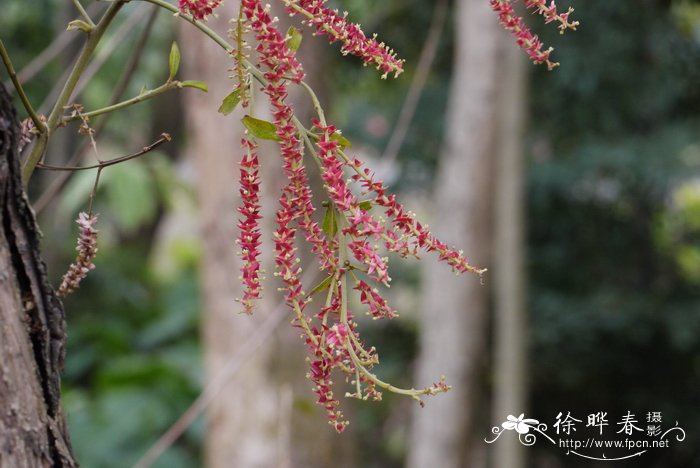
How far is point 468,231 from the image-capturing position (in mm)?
3438

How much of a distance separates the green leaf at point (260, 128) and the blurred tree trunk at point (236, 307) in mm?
1686

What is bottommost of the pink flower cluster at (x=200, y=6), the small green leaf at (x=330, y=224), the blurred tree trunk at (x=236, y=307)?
the small green leaf at (x=330, y=224)

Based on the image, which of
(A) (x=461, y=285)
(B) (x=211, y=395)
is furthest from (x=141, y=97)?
(A) (x=461, y=285)

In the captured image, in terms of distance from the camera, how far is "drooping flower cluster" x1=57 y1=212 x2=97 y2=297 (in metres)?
0.60

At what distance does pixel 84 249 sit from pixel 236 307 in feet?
6.10

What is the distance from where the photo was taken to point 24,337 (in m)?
0.59

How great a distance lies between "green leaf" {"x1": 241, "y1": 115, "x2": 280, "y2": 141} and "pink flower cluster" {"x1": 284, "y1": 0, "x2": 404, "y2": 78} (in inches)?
2.5

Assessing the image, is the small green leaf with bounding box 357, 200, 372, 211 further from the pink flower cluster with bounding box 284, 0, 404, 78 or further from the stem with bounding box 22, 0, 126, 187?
the stem with bounding box 22, 0, 126, 187

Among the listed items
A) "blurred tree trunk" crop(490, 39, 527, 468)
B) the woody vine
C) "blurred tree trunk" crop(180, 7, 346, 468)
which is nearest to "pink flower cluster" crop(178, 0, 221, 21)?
the woody vine

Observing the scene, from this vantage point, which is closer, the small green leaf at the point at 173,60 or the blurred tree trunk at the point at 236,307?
the small green leaf at the point at 173,60

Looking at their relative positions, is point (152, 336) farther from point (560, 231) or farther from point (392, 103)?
point (560, 231)

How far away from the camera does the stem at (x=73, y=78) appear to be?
565mm

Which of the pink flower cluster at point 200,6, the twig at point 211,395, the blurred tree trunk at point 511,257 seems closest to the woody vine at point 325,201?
the pink flower cluster at point 200,6

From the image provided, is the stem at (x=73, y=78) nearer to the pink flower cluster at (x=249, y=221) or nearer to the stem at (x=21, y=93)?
the stem at (x=21, y=93)
